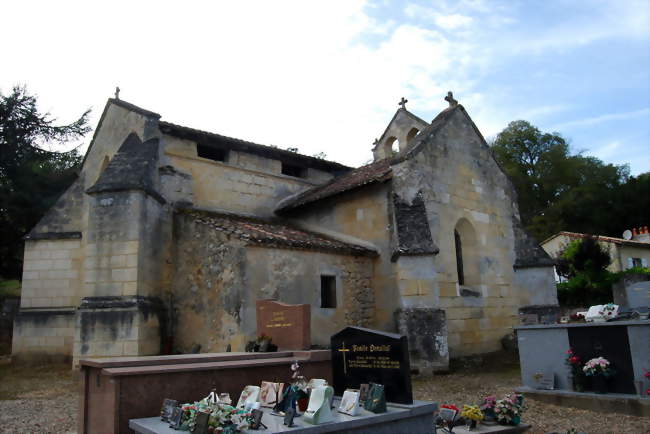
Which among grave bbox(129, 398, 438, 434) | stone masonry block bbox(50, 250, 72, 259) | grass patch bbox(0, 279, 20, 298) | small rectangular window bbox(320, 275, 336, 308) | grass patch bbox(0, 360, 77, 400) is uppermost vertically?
stone masonry block bbox(50, 250, 72, 259)

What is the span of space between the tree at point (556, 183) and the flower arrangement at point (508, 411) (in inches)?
1146

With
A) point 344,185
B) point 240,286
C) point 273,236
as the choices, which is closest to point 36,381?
point 240,286

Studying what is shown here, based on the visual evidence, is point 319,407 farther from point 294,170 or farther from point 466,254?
point 294,170

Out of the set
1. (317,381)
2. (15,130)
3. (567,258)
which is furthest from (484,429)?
(15,130)

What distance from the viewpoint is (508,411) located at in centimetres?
638

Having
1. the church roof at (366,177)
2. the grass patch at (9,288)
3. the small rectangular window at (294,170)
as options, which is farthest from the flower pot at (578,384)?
the grass patch at (9,288)

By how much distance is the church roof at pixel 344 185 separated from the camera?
1362cm

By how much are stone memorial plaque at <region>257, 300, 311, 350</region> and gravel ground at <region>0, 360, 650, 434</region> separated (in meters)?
2.71

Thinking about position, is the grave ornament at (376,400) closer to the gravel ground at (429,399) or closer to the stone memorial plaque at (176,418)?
the stone memorial plaque at (176,418)

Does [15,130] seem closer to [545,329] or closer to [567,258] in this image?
[545,329]

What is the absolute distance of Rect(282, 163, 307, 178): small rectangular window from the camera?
1750cm

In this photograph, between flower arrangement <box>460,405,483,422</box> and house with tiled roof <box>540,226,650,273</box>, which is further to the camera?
house with tiled roof <box>540,226,650,273</box>

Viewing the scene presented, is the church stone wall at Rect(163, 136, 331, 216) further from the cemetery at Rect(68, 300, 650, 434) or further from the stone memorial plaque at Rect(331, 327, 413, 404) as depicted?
the stone memorial plaque at Rect(331, 327, 413, 404)

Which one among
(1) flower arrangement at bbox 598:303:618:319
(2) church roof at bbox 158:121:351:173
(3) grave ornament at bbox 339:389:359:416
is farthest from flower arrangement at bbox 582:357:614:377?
(2) church roof at bbox 158:121:351:173
